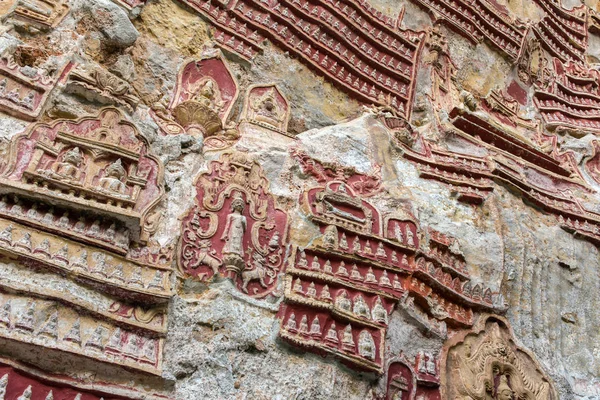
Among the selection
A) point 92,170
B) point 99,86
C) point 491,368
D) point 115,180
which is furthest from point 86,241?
point 491,368

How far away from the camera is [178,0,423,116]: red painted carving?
6.50 meters

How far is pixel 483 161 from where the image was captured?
6.32 meters

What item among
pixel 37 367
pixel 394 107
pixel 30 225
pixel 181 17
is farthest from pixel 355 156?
pixel 37 367

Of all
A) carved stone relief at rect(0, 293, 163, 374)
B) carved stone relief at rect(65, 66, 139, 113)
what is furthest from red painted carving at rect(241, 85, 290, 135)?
carved stone relief at rect(0, 293, 163, 374)

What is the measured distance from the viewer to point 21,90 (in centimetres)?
424

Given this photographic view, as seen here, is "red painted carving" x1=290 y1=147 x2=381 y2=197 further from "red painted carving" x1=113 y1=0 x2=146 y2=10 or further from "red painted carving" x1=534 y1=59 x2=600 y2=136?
"red painted carving" x1=534 y1=59 x2=600 y2=136

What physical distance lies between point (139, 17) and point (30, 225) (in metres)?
3.08

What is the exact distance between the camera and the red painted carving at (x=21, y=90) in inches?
162

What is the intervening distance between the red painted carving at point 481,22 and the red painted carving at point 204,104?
437 cm

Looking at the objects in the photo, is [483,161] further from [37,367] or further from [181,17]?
[37,367]

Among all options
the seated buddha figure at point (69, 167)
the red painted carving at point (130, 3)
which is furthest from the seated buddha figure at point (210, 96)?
the seated buddha figure at point (69, 167)

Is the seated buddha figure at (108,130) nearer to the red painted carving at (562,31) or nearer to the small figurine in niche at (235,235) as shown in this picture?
the small figurine in niche at (235,235)

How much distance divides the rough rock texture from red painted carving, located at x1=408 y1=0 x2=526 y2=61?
1.92 meters

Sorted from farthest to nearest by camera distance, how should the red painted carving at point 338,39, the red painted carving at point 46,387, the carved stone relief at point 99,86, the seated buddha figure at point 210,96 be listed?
the red painted carving at point 338,39 → the seated buddha figure at point 210,96 → the carved stone relief at point 99,86 → the red painted carving at point 46,387
